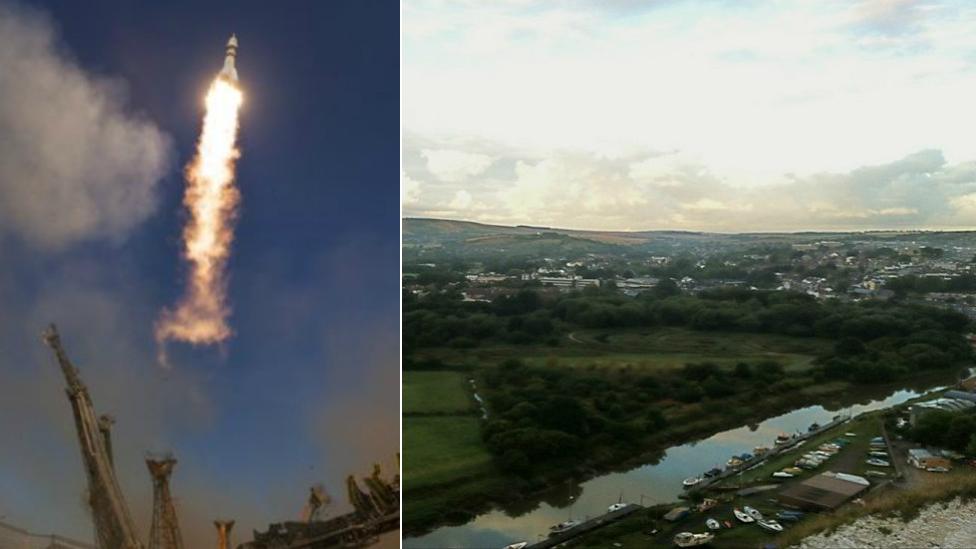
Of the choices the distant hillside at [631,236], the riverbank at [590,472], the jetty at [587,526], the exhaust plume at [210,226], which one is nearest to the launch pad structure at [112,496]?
the exhaust plume at [210,226]

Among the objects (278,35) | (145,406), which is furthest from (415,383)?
(278,35)

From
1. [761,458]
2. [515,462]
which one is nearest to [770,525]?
[761,458]

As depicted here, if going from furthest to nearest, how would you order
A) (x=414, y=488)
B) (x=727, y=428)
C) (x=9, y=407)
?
1. (x=727, y=428)
2. (x=414, y=488)
3. (x=9, y=407)

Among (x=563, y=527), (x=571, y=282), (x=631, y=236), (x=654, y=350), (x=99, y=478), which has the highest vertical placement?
(x=631, y=236)

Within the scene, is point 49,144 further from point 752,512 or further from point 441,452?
point 752,512

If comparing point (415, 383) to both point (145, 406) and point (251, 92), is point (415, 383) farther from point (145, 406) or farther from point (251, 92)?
point (251, 92)

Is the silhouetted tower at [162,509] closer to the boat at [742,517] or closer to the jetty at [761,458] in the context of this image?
the jetty at [761,458]
